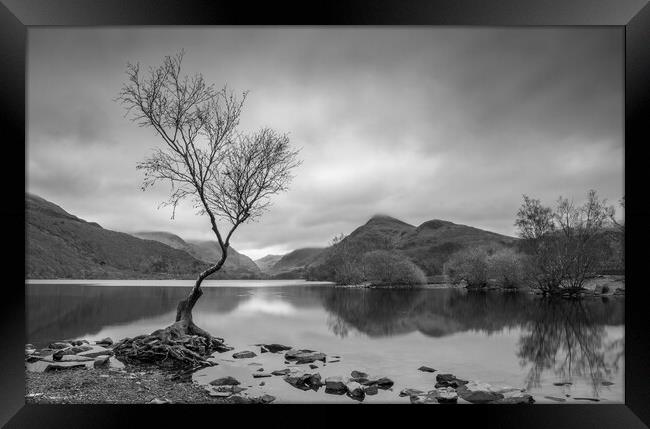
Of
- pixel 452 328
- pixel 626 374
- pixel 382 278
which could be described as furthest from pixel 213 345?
pixel 382 278

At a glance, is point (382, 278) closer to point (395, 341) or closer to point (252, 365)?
point (395, 341)

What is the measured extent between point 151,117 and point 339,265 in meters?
47.3

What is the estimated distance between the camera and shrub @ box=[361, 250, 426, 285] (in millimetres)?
47844

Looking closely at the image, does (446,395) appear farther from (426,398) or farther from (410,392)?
(410,392)

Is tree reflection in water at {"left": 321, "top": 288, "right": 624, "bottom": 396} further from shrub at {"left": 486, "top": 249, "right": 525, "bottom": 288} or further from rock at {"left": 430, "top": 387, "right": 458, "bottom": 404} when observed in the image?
shrub at {"left": 486, "top": 249, "right": 525, "bottom": 288}

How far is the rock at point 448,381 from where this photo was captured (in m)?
7.54

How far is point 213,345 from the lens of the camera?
1010 centimetres

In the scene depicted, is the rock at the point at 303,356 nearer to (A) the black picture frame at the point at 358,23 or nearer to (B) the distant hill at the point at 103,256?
(A) the black picture frame at the point at 358,23

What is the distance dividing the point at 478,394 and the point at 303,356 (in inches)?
158

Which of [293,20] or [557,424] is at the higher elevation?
[293,20]

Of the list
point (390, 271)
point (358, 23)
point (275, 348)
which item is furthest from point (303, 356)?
point (390, 271)

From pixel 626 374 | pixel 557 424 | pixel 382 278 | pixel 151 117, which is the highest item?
pixel 151 117

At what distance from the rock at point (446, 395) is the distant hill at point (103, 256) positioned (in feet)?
142

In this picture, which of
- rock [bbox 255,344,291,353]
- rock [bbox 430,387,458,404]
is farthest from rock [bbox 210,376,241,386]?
rock [bbox 430,387,458,404]
